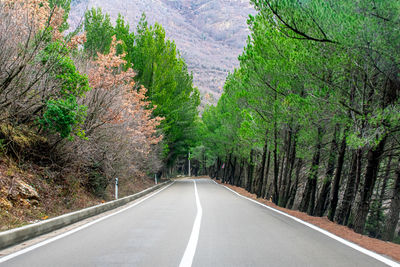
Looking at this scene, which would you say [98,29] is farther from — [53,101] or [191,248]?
[191,248]

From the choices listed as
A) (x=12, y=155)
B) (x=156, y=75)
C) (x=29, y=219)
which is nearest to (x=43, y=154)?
(x=12, y=155)

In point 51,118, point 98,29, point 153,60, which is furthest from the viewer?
point 153,60

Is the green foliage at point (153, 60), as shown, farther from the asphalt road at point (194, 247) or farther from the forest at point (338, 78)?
the asphalt road at point (194, 247)

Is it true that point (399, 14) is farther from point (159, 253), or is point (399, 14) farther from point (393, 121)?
point (159, 253)

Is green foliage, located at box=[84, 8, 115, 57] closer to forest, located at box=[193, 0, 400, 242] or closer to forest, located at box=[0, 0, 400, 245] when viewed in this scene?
forest, located at box=[0, 0, 400, 245]

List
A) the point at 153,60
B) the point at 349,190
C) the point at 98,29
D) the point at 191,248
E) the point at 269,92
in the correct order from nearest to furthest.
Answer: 1. the point at 191,248
2. the point at 349,190
3. the point at 269,92
4. the point at 98,29
5. the point at 153,60

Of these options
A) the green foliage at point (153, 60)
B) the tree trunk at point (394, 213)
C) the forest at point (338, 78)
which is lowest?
the tree trunk at point (394, 213)

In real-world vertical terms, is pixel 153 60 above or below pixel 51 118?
above

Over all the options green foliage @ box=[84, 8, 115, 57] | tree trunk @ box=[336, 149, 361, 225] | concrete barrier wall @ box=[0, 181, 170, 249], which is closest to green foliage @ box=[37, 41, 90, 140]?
concrete barrier wall @ box=[0, 181, 170, 249]

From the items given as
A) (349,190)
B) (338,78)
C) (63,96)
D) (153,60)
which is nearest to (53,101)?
(63,96)

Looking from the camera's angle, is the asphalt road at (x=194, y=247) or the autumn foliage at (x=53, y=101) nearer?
the asphalt road at (x=194, y=247)

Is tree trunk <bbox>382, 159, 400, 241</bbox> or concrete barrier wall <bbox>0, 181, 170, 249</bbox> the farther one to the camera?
tree trunk <bbox>382, 159, 400, 241</bbox>

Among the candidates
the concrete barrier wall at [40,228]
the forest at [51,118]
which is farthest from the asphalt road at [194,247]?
the forest at [51,118]

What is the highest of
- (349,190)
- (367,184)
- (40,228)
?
(367,184)
